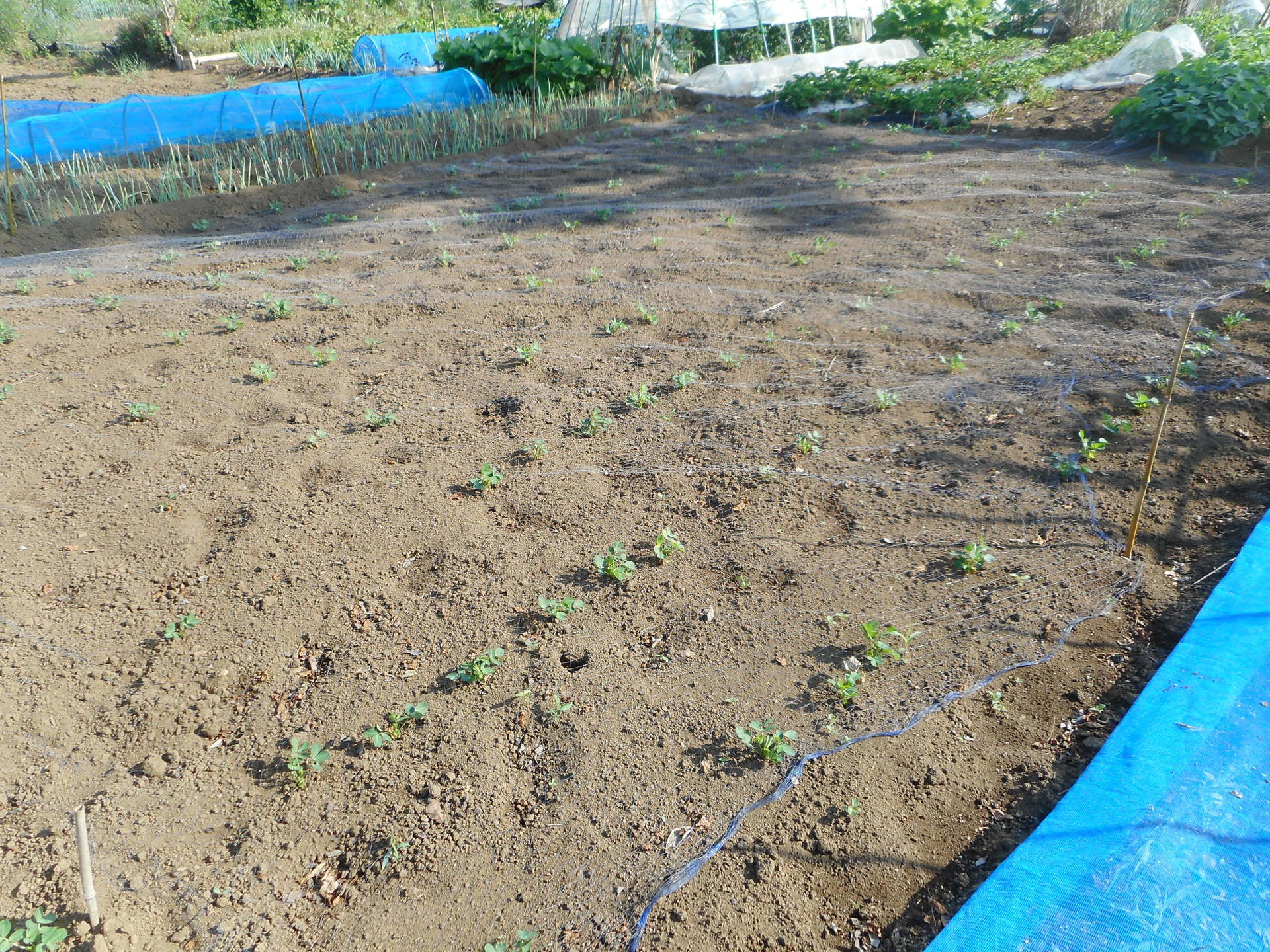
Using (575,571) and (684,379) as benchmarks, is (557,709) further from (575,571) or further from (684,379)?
(684,379)

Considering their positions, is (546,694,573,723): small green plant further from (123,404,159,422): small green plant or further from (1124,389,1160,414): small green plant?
(1124,389,1160,414): small green plant

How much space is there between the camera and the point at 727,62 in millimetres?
11805

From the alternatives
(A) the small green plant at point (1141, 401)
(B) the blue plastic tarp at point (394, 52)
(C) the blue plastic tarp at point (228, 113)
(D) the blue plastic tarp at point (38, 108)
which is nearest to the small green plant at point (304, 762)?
(A) the small green plant at point (1141, 401)

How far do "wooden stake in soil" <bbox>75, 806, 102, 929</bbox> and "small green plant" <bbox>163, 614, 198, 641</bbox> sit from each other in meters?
0.84

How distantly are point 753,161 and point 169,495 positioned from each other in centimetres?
592

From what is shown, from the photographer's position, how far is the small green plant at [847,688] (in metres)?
2.07

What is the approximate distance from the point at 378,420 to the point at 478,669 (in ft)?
4.91

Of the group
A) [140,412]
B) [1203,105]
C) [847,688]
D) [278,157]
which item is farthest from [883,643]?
[1203,105]

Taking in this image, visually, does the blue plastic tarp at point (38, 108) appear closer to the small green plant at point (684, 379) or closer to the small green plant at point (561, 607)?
the small green plant at point (684, 379)

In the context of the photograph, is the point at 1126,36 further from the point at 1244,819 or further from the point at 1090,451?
the point at 1244,819

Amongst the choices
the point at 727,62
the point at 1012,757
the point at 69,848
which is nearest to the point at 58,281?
the point at 69,848

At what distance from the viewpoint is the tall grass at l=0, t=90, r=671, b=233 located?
19.4 ft

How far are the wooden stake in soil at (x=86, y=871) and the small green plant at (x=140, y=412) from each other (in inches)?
87.2

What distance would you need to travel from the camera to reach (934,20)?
37.1 feet
